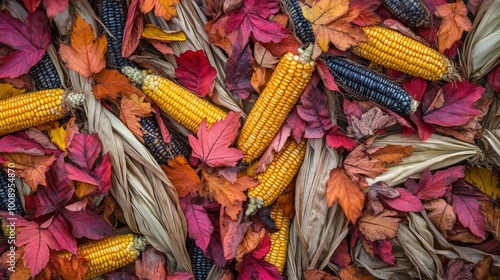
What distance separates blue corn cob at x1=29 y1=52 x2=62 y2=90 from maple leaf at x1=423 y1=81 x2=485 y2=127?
53.7 inches

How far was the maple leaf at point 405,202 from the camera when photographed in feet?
5.35

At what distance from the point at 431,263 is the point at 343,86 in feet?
2.45

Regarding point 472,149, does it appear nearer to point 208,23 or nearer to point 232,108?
point 232,108

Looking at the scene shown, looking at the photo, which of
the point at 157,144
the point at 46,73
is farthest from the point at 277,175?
the point at 46,73

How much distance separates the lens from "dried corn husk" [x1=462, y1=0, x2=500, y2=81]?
163cm

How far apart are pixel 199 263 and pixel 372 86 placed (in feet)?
3.01

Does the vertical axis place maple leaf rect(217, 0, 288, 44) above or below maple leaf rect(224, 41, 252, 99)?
above

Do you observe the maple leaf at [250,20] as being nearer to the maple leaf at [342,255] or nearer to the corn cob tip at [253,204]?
the corn cob tip at [253,204]

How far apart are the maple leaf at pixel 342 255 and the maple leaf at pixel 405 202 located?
24 cm

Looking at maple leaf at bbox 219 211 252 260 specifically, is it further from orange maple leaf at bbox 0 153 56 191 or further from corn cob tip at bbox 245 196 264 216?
orange maple leaf at bbox 0 153 56 191

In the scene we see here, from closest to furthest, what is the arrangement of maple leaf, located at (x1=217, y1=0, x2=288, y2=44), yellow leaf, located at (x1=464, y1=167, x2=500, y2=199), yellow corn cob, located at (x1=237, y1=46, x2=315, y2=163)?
yellow corn cob, located at (x1=237, y1=46, x2=315, y2=163) → maple leaf, located at (x1=217, y1=0, x2=288, y2=44) → yellow leaf, located at (x1=464, y1=167, x2=500, y2=199)

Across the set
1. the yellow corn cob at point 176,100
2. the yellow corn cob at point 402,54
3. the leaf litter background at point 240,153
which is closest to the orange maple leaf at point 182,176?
the leaf litter background at point 240,153

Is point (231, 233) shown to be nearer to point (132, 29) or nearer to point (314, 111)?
point (314, 111)

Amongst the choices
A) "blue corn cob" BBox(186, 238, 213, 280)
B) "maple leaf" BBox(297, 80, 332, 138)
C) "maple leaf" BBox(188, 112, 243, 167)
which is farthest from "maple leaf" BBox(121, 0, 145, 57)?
"blue corn cob" BBox(186, 238, 213, 280)
